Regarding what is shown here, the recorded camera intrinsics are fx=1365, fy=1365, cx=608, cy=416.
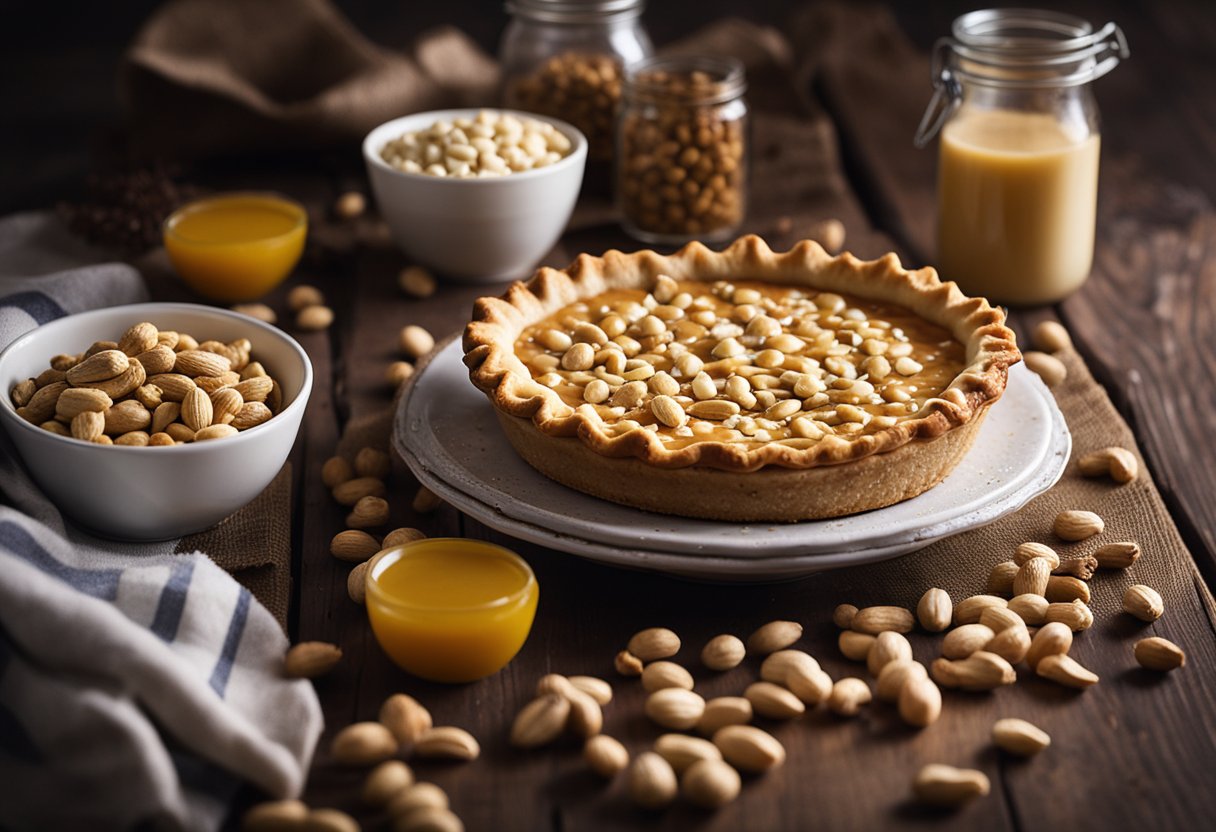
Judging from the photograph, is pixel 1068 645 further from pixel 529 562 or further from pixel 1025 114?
pixel 1025 114

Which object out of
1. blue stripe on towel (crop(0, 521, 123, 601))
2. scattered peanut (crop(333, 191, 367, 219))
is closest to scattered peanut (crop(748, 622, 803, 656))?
blue stripe on towel (crop(0, 521, 123, 601))

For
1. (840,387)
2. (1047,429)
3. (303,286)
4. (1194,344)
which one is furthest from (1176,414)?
(303,286)

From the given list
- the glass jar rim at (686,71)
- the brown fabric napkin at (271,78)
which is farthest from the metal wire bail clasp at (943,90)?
the brown fabric napkin at (271,78)

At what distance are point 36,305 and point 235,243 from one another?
0.54m

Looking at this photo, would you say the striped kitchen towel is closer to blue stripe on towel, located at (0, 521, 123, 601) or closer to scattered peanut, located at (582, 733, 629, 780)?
blue stripe on towel, located at (0, 521, 123, 601)

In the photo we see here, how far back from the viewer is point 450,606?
1919mm

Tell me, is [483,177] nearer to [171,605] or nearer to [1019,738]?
[171,605]

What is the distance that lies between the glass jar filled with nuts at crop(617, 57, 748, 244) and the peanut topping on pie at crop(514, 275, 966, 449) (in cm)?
76

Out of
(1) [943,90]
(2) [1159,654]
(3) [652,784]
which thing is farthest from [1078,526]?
(1) [943,90]

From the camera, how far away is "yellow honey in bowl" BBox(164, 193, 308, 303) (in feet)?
10.1

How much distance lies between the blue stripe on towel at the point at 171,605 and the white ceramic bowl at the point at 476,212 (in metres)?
1.35

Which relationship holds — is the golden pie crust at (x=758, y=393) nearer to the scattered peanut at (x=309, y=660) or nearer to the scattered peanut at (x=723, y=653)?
the scattered peanut at (x=723, y=653)

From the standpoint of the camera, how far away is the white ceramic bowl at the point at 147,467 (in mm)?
2064

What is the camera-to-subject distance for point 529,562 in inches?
87.7
